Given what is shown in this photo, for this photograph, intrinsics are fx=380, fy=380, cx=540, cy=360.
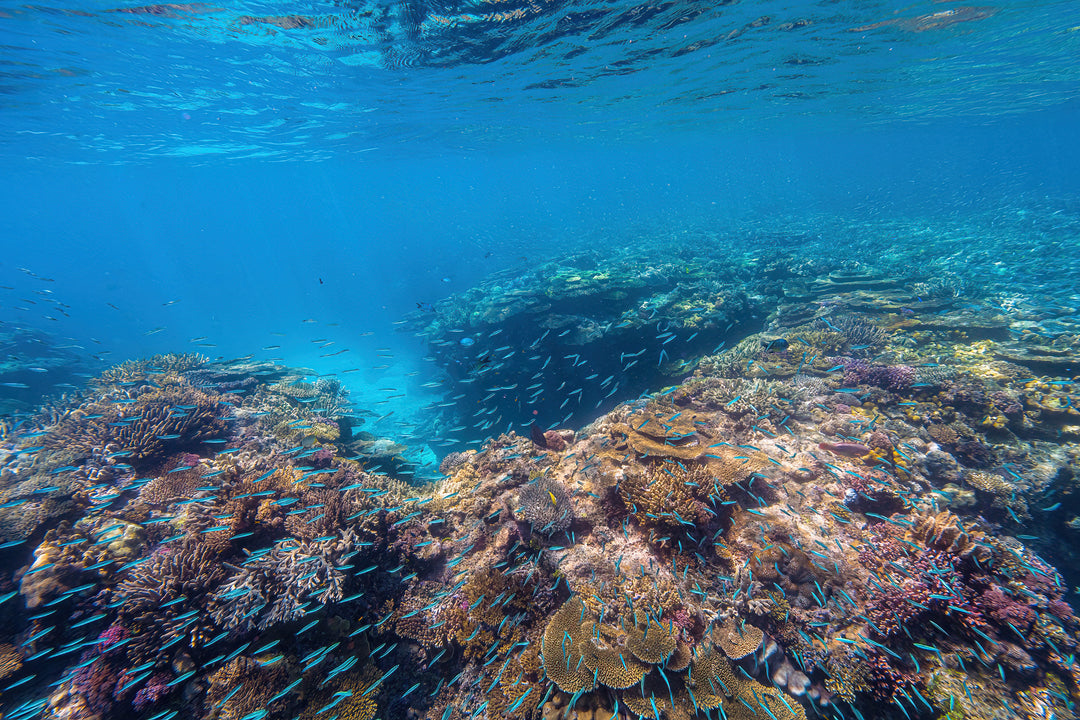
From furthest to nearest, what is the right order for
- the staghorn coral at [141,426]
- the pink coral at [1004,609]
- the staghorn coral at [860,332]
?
the staghorn coral at [860,332], the staghorn coral at [141,426], the pink coral at [1004,609]

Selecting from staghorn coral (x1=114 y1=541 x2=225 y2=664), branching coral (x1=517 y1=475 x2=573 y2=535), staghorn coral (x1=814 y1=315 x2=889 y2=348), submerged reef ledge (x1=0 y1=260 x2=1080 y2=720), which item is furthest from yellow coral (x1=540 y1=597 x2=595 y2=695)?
staghorn coral (x1=814 y1=315 x2=889 y2=348)

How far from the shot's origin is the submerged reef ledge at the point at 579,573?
13.2 feet

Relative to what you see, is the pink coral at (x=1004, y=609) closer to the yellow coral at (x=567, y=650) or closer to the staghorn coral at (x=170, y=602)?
the yellow coral at (x=567, y=650)

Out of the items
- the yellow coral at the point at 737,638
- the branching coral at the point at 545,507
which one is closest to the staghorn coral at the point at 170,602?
the branching coral at the point at 545,507

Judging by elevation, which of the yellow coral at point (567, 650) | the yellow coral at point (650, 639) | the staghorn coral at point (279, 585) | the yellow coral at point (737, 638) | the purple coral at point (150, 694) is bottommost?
the yellow coral at point (737, 638)

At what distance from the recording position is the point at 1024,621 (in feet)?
13.6

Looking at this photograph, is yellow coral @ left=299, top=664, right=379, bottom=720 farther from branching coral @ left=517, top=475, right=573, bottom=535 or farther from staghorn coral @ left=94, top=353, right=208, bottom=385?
staghorn coral @ left=94, top=353, right=208, bottom=385

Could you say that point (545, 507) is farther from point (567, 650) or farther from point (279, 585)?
point (279, 585)

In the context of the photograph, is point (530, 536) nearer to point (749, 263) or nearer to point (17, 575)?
point (17, 575)

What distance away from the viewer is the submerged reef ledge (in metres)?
4.03

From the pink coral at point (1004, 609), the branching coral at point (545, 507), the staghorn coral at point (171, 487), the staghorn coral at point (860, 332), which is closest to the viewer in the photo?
the pink coral at point (1004, 609)

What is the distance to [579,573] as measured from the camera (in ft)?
16.1

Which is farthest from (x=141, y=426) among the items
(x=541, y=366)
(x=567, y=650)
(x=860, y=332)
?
(x=860, y=332)

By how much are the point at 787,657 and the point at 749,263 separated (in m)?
20.4
